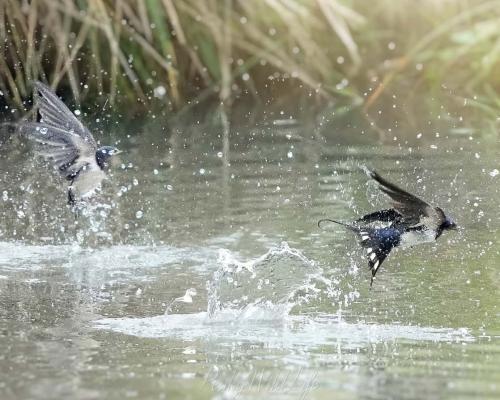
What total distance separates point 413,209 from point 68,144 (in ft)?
8.56

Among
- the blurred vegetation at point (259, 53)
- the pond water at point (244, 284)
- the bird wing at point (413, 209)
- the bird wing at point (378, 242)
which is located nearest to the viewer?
the pond water at point (244, 284)

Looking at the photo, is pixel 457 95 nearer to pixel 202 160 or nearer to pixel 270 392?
pixel 202 160

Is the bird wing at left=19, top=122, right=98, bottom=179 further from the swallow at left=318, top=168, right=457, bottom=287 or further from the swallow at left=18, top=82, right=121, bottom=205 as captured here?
the swallow at left=318, top=168, right=457, bottom=287

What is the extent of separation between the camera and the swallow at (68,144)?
865cm

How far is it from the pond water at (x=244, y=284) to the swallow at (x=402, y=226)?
0.34m

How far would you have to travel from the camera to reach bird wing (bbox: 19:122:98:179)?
8.68m

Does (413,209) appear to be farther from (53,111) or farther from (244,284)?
(53,111)

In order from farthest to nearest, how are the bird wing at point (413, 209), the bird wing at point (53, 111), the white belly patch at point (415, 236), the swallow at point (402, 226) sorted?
the bird wing at point (53, 111) → the white belly patch at point (415, 236) → the swallow at point (402, 226) → the bird wing at point (413, 209)


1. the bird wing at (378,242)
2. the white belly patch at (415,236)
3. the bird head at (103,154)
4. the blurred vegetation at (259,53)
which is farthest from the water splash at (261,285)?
the blurred vegetation at (259,53)

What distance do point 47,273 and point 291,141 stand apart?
5.68 metres

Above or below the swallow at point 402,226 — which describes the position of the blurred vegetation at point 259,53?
above

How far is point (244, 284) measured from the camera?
7570 millimetres

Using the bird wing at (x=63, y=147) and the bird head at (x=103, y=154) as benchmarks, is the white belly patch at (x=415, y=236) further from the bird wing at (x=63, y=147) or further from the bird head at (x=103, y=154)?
the bird wing at (x=63, y=147)

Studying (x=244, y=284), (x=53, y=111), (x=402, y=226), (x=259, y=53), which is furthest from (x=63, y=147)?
(x=259, y=53)
